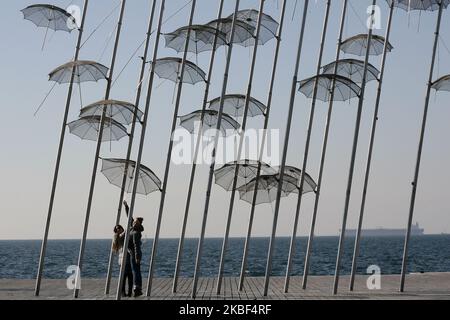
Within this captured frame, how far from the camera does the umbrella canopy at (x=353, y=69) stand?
65.4ft

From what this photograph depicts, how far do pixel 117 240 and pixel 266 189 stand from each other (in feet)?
15.4

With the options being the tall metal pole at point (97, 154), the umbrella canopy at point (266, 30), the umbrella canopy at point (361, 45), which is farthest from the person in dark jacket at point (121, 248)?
the umbrella canopy at point (361, 45)

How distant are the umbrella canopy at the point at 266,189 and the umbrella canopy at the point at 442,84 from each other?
5498 millimetres

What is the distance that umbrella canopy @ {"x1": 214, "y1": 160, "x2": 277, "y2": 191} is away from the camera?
728 inches

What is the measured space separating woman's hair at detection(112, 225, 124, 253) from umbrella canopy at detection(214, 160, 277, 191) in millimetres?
3267

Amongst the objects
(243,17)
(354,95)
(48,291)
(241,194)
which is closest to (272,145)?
(241,194)

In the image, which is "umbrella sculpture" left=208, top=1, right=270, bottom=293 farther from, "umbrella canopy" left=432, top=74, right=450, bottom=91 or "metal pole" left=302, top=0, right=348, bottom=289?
"umbrella canopy" left=432, top=74, right=450, bottom=91

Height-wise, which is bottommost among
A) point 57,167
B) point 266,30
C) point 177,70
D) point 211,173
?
point 57,167

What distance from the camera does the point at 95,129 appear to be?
18.7 meters

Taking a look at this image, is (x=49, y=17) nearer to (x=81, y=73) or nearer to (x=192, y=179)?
(x=81, y=73)

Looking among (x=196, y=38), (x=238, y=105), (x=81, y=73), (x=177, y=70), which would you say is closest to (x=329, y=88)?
(x=238, y=105)
